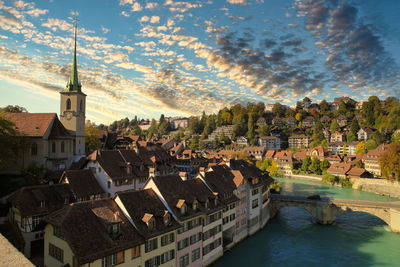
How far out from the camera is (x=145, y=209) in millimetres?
23781

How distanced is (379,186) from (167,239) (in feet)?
222

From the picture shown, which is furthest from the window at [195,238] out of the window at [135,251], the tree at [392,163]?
the tree at [392,163]

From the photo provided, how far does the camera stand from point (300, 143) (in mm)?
145250

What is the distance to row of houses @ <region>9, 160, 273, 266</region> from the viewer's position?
63.2 ft

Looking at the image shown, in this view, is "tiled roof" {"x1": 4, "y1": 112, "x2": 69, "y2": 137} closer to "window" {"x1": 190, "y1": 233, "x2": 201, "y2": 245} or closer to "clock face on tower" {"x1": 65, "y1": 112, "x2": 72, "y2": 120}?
"clock face on tower" {"x1": 65, "y1": 112, "x2": 72, "y2": 120}

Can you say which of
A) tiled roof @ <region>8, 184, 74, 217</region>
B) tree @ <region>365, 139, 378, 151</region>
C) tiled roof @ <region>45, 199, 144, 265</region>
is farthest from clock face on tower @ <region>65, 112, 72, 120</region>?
tree @ <region>365, 139, 378, 151</region>

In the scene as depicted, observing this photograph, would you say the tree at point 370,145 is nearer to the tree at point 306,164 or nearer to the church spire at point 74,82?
the tree at point 306,164

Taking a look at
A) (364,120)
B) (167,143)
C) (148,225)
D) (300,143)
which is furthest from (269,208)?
(364,120)

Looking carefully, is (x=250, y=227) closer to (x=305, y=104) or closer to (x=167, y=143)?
(x=167, y=143)

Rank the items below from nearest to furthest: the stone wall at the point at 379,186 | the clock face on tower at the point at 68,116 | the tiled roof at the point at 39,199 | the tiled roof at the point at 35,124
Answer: the tiled roof at the point at 39,199, the tiled roof at the point at 35,124, the clock face on tower at the point at 68,116, the stone wall at the point at 379,186

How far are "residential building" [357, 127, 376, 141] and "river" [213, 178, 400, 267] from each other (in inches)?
3365

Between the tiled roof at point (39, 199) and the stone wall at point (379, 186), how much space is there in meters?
72.5

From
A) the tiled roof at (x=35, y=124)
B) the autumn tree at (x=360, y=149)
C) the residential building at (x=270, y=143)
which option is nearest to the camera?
the tiled roof at (x=35, y=124)

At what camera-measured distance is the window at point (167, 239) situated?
23.3 metres
